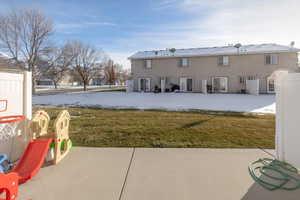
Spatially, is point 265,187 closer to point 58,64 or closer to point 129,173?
point 129,173

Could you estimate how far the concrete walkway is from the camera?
2.52m

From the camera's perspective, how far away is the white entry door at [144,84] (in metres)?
25.5

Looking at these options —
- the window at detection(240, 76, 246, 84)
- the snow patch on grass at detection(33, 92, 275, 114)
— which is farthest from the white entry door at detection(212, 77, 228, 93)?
the snow patch on grass at detection(33, 92, 275, 114)

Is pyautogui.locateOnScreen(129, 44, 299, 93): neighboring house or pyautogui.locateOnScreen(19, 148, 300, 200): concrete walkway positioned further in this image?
pyautogui.locateOnScreen(129, 44, 299, 93): neighboring house

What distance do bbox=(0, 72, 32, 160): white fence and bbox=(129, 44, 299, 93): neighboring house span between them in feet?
70.9

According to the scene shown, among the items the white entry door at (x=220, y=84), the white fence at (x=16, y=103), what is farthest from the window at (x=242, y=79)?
the white fence at (x=16, y=103)

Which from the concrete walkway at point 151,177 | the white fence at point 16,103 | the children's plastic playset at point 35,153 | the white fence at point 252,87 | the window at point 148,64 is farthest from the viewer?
the window at point 148,64

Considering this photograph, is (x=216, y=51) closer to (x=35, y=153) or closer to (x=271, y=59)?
(x=271, y=59)

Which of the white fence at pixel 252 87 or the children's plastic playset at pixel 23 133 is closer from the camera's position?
the children's plastic playset at pixel 23 133

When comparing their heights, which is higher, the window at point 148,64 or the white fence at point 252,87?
the window at point 148,64

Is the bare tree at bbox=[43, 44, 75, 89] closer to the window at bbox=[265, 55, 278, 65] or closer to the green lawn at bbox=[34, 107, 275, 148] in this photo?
the green lawn at bbox=[34, 107, 275, 148]

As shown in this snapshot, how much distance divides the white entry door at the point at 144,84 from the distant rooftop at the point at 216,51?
3.30 meters

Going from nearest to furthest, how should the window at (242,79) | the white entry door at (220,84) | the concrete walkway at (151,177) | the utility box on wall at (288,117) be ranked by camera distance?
1. the concrete walkway at (151,177)
2. the utility box on wall at (288,117)
3. the window at (242,79)
4. the white entry door at (220,84)

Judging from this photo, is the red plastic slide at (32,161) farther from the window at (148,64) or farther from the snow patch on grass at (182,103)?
the window at (148,64)
